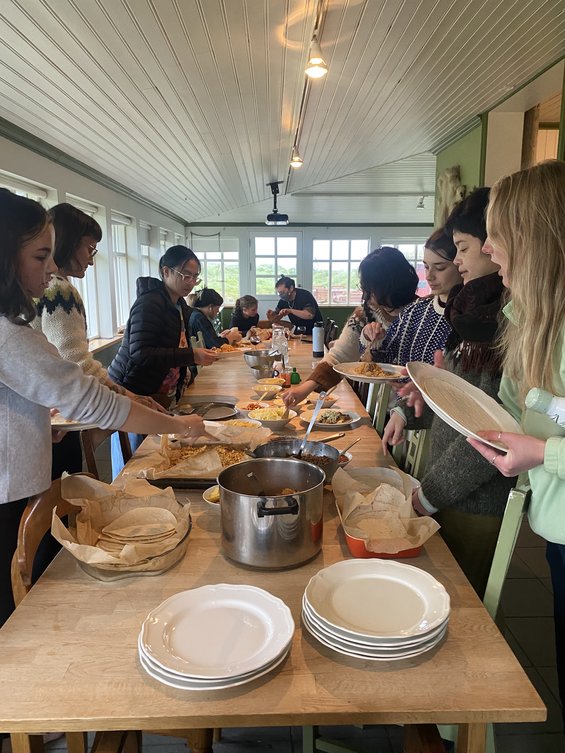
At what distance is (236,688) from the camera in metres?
0.79

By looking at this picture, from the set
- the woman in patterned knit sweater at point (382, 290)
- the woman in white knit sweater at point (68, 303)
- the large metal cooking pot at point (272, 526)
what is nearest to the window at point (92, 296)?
the woman in white knit sweater at point (68, 303)

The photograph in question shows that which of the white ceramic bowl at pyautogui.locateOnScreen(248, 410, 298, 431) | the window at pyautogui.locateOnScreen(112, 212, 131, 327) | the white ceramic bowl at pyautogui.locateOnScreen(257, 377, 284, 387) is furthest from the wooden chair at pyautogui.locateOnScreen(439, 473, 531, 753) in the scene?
the window at pyautogui.locateOnScreen(112, 212, 131, 327)

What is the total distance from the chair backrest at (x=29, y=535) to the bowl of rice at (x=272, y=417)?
2.98 ft

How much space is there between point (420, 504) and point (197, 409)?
1.28 metres

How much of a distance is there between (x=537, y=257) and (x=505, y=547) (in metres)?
0.59

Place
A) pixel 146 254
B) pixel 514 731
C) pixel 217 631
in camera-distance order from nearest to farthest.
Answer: pixel 217 631 → pixel 514 731 → pixel 146 254

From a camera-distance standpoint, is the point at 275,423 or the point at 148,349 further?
the point at 148,349

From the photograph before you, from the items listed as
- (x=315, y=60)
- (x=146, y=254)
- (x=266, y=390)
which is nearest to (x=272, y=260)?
(x=146, y=254)

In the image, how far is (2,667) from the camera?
0.83m

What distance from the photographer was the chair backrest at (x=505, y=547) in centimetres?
108

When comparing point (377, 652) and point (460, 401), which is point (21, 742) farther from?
point (460, 401)

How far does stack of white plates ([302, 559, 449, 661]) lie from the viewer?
0.83 metres

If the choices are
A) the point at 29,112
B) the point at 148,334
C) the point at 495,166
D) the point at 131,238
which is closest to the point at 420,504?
the point at 148,334

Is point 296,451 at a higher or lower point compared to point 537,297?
lower
